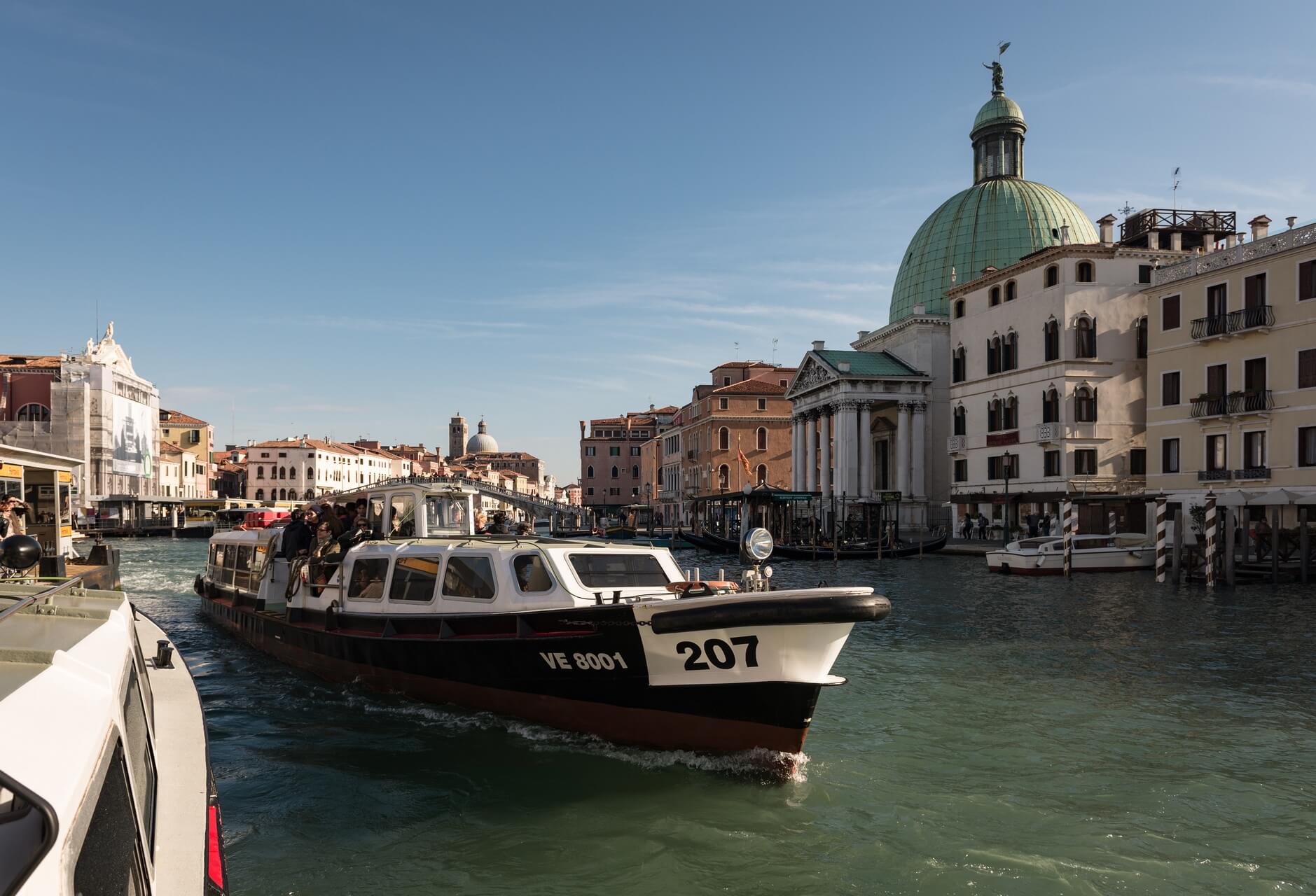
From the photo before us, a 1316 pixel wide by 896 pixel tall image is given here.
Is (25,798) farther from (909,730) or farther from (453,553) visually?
(909,730)

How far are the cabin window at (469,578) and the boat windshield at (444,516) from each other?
3073 mm

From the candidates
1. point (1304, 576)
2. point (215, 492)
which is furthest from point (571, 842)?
point (215, 492)

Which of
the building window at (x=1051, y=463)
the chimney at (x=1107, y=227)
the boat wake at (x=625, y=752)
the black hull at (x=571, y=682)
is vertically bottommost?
the boat wake at (x=625, y=752)

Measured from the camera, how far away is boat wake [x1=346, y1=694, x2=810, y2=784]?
25.2ft

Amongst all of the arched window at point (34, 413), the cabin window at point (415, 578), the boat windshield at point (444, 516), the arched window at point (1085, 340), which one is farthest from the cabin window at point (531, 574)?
the arched window at point (34, 413)

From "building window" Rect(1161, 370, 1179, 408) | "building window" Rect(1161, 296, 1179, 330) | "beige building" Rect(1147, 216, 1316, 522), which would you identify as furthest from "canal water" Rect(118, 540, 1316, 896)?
"building window" Rect(1161, 296, 1179, 330)

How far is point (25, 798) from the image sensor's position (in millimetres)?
2025

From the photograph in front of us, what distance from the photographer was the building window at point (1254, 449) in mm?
30547

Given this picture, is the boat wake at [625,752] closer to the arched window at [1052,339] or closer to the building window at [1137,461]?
the arched window at [1052,339]

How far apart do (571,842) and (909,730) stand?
4.32 meters

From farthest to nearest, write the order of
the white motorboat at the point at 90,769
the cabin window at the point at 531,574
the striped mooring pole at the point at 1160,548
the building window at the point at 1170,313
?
the building window at the point at 1170,313
the striped mooring pole at the point at 1160,548
the cabin window at the point at 531,574
the white motorboat at the point at 90,769

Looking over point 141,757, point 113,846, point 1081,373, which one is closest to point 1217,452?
point 1081,373

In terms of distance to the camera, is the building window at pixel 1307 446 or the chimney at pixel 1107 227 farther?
the chimney at pixel 1107 227

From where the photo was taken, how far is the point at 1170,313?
34188mm
